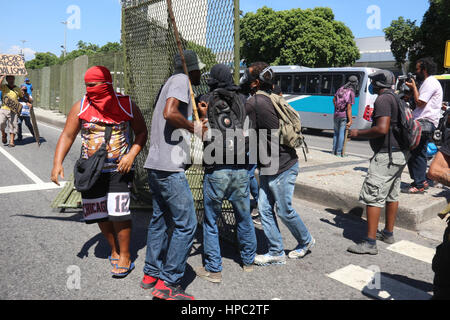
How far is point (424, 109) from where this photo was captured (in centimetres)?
566

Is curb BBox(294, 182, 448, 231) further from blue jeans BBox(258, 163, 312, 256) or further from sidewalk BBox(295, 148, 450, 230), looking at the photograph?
blue jeans BBox(258, 163, 312, 256)

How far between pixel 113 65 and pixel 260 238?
8958 mm

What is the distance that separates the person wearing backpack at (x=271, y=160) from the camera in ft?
10.9

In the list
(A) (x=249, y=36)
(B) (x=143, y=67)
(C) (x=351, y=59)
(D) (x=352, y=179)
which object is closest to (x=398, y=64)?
(C) (x=351, y=59)

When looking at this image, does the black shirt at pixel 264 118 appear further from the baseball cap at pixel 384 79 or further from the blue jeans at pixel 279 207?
the baseball cap at pixel 384 79

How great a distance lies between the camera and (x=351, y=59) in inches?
1296

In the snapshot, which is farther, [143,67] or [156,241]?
[143,67]

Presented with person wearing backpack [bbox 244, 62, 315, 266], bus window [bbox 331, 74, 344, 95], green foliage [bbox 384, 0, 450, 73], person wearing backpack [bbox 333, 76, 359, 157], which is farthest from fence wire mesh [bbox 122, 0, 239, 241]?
green foliage [bbox 384, 0, 450, 73]

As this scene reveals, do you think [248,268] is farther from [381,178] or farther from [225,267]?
[381,178]

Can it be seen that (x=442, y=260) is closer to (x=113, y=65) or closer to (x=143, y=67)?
(x=143, y=67)

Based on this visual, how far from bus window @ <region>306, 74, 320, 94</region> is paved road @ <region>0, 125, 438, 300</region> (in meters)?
12.6

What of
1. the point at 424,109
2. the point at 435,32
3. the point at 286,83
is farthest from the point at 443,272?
the point at 435,32
